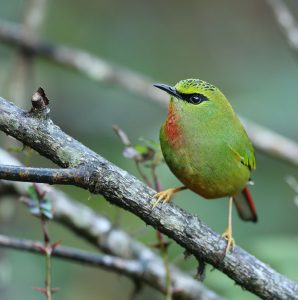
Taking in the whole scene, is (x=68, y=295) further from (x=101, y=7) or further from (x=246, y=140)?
(x=101, y=7)

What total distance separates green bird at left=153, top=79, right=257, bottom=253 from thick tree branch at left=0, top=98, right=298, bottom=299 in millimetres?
410

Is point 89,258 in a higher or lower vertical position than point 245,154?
lower

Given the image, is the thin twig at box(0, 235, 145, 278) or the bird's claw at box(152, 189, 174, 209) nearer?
the bird's claw at box(152, 189, 174, 209)

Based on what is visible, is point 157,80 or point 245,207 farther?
point 157,80

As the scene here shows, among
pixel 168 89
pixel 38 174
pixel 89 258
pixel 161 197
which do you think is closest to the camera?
pixel 38 174

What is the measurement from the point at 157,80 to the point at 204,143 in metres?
4.60

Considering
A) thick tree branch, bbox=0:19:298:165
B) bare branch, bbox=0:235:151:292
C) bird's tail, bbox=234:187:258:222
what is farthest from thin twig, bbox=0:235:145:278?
thick tree branch, bbox=0:19:298:165

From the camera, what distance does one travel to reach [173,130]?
3.74m

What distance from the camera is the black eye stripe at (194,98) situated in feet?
12.8

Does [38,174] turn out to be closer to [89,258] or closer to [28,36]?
[89,258]

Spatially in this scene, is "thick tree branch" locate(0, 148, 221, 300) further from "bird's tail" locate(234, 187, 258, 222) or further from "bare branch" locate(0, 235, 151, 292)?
"bird's tail" locate(234, 187, 258, 222)

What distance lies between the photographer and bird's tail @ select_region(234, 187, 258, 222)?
4539 millimetres

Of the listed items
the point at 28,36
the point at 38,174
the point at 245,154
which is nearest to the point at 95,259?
the point at 245,154

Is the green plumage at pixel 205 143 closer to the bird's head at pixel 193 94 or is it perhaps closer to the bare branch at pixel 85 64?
the bird's head at pixel 193 94
